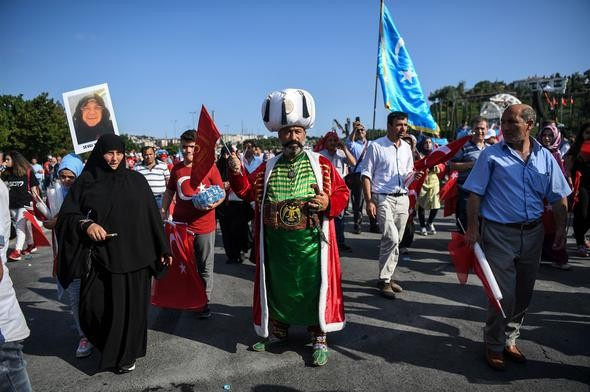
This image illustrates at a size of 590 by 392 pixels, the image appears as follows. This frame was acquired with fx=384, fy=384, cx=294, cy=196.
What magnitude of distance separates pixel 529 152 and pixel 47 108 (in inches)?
1448

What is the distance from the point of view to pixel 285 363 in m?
3.30

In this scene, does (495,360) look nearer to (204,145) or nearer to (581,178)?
(204,145)

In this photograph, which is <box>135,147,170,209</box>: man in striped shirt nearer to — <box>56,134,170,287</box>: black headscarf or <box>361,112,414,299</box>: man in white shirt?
<box>56,134,170,287</box>: black headscarf

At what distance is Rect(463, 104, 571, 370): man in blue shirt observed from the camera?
2986mm

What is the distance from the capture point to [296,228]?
3311mm

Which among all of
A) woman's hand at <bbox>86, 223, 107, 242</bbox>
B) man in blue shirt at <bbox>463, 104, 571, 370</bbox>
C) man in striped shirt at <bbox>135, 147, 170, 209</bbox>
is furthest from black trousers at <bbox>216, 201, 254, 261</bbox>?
man in blue shirt at <bbox>463, 104, 571, 370</bbox>

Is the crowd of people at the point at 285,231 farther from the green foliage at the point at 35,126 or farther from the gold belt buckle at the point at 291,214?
the green foliage at the point at 35,126

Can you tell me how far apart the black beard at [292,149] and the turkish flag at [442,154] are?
233 cm

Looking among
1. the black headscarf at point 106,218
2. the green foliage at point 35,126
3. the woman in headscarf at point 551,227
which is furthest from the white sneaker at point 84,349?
the green foliage at point 35,126

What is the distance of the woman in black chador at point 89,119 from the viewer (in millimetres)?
4914

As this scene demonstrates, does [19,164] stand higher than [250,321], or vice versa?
[19,164]

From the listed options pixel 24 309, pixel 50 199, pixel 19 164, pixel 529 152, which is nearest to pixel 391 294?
pixel 529 152

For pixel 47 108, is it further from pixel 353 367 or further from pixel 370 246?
pixel 353 367

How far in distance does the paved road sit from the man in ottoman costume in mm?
344
